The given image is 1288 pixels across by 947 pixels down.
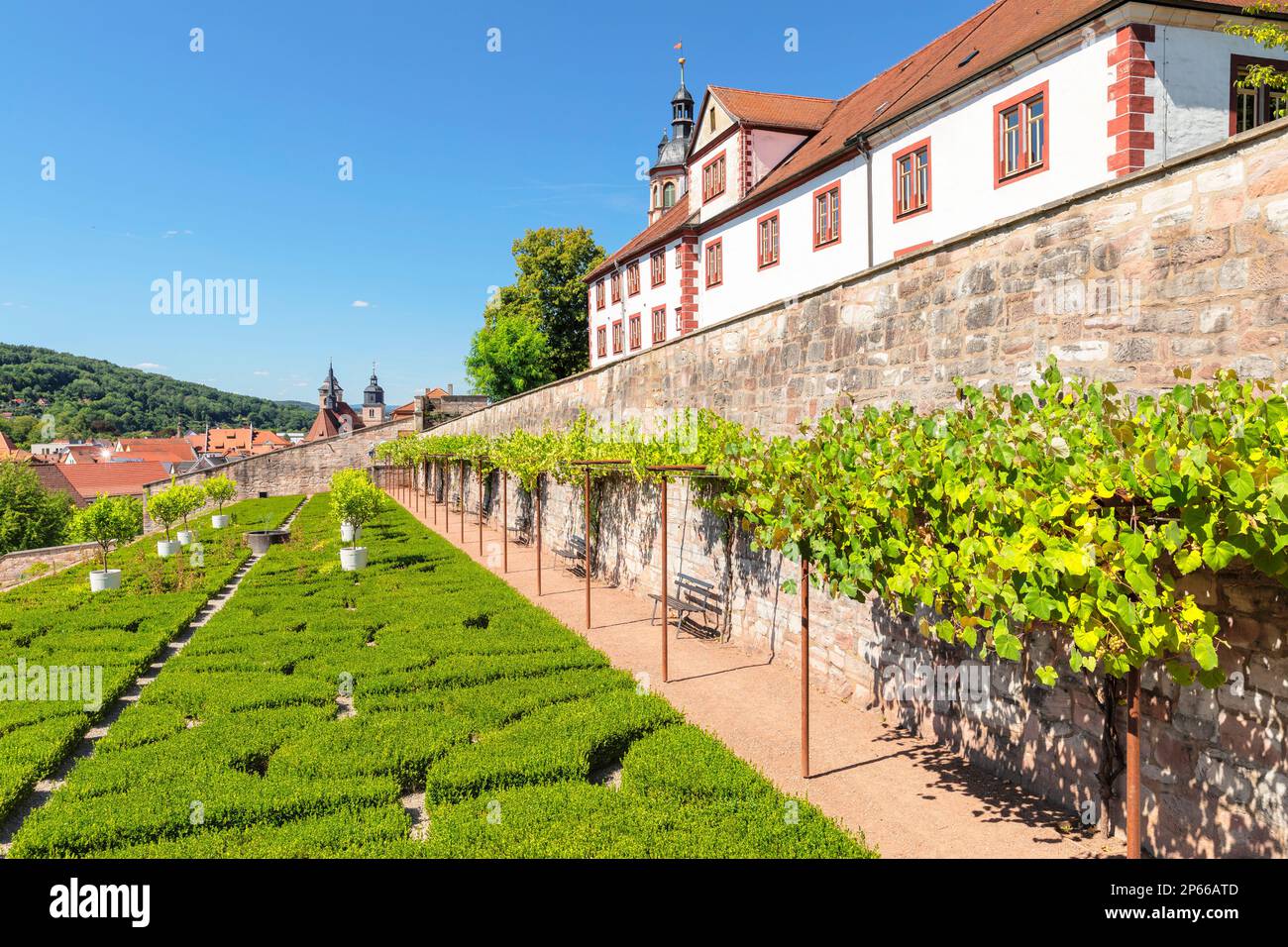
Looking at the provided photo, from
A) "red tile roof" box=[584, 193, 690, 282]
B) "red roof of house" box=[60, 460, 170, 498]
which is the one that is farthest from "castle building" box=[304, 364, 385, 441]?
"red tile roof" box=[584, 193, 690, 282]

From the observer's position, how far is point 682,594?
1148 cm

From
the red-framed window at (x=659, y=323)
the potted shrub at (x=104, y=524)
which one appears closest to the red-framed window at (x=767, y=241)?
the red-framed window at (x=659, y=323)

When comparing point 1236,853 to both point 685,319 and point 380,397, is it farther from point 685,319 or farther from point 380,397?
point 380,397

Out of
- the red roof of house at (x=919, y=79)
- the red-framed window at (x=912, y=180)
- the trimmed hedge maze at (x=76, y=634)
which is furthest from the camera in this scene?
the red-framed window at (x=912, y=180)

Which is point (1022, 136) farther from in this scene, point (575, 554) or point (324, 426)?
point (324, 426)

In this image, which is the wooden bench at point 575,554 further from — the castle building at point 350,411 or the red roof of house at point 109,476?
the castle building at point 350,411

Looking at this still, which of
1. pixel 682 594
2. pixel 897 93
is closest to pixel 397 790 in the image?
pixel 682 594

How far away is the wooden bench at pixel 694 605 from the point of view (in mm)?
10445

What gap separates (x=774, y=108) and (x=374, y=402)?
105 metres

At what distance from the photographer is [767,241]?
24.1m

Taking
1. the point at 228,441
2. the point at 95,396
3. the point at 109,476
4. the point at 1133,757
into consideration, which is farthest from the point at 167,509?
the point at 95,396

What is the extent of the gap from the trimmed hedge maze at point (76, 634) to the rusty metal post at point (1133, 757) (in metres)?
7.11

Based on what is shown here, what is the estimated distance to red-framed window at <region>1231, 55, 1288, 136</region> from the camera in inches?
550
